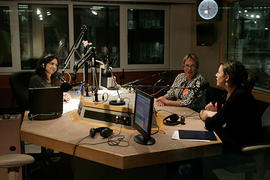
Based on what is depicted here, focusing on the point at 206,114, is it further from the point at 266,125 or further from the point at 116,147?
the point at 116,147

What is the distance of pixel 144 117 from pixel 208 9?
3213 mm

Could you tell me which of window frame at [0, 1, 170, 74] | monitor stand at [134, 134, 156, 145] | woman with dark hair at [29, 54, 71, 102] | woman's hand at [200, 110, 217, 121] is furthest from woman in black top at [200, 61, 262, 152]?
window frame at [0, 1, 170, 74]

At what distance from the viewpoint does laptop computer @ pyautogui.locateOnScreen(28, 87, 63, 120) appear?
7.93 ft

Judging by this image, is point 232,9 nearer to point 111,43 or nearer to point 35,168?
point 111,43

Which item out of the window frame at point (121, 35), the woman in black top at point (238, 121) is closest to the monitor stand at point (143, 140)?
the woman in black top at point (238, 121)

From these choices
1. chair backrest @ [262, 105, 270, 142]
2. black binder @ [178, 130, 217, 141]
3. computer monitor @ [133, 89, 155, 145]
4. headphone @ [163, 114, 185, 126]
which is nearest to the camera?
computer monitor @ [133, 89, 155, 145]

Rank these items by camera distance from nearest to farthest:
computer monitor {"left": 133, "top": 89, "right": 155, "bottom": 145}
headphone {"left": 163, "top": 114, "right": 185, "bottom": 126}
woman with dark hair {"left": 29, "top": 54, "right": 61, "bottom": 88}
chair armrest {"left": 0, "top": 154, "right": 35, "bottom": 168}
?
1. chair armrest {"left": 0, "top": 154, "right": 35, "bottom": 168}
2. computer monitor {"left": 133, "top": 89, "right": 155, "bottom": 145}
3. headphone {"left": 163, "top": 114, "right": 185, "bottom": 126}
4. woman with dark hair {"left": 29, "top": 54, "right": 61, "bottom": 88}

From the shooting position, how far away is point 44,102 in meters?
2.47

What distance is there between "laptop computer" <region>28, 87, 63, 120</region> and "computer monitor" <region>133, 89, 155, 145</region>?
797mm

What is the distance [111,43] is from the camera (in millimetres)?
5305

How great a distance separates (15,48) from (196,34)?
3.08 m

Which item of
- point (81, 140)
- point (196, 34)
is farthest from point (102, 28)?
A: point (81, 140)

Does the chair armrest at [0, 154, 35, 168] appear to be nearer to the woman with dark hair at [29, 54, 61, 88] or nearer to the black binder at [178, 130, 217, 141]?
the black binder at [178, 130, 217, 141]

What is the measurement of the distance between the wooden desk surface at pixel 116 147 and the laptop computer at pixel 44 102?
0.10 meters
